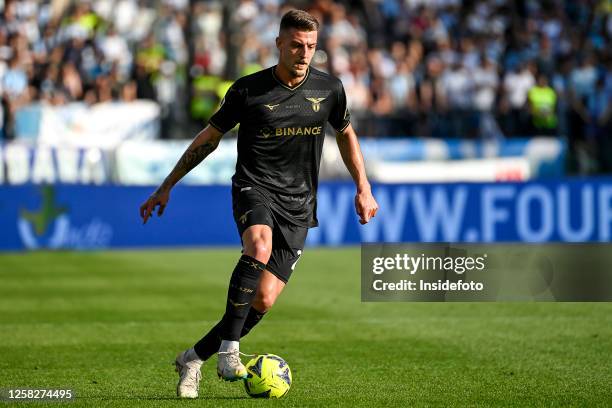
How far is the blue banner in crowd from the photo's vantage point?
2000 centimetres

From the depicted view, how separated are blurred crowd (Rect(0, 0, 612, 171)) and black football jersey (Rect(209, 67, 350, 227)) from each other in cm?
1469

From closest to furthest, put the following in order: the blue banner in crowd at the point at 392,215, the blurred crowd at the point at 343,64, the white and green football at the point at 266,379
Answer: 1. the white and green football at the point at 266,379
2. the blue banner in crowd at the point at 392,215
3. the blurred crowd at the point at 343,64

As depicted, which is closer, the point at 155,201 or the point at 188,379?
the point at 188,379

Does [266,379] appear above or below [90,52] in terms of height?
below

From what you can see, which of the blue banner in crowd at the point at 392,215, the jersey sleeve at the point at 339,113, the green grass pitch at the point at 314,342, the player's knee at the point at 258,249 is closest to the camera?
the player's knee at the point at 258,249

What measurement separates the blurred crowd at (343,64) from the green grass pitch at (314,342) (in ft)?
Answer: 23.4

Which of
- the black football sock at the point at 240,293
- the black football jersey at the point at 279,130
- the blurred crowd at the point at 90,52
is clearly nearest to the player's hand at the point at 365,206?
the black football jersey at the point at 279,130

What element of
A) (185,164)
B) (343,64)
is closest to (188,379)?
(185,164)

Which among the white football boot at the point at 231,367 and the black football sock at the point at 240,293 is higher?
the black football sock at the point at 240,293

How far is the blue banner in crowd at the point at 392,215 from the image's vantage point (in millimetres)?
20000

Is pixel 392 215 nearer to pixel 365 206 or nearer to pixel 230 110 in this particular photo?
pixel 365 206

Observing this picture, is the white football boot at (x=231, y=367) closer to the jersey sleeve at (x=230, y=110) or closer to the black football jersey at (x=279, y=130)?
the black football jersey at (x=279, y=130)

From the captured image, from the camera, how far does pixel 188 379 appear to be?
7.62 meters

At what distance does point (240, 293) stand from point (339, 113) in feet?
4.75
